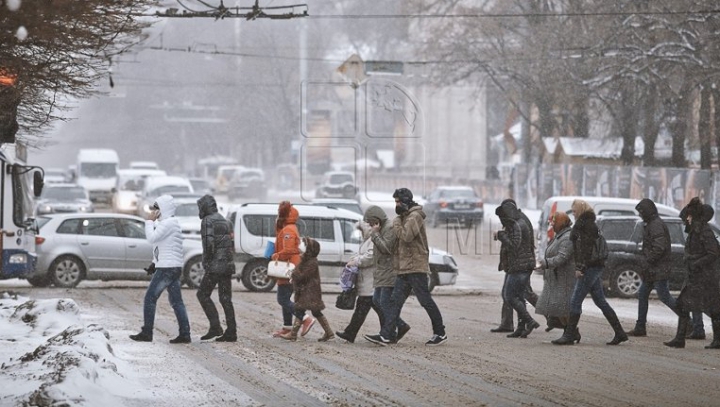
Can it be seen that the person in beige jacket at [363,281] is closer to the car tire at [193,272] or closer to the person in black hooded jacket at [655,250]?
the person in black hooded jacket at [655,250]

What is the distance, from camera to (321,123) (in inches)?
2549

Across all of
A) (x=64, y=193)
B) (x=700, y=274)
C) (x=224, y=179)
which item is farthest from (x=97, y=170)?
(x=700, y=274)

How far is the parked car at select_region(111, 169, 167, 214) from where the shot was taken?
55.2 m

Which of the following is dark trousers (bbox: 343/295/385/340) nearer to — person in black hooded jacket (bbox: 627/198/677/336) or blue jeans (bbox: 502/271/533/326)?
blue jeans (bbox: 502/271/533/326)

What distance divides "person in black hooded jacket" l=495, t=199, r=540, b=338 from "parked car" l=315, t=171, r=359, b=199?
144 feet

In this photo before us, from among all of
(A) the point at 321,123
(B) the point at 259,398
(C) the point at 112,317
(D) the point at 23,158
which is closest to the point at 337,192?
(A) the point at 321,123

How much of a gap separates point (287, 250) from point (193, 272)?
10063 millimetres

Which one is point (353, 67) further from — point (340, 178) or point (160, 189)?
point (340, 178)

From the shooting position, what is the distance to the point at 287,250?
1553 centimetres

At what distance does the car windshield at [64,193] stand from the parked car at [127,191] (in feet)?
13.6

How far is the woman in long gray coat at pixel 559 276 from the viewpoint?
602 inches

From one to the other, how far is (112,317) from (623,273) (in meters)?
10.0

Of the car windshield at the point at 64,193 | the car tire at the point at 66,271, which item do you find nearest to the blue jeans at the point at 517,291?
the car tire at the point at 66,271

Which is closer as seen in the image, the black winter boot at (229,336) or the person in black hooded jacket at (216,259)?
the person in black hooded jacket at (216,259)
